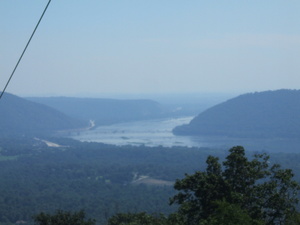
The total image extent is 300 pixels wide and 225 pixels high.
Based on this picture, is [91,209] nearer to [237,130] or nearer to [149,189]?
[149,189]

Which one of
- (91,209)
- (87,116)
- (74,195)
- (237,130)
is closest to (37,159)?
(74,195)

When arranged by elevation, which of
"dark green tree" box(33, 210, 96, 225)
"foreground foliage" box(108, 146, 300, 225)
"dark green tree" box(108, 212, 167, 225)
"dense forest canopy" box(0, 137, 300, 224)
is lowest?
"dense forest canopy" box(0, 137, 300, 224)

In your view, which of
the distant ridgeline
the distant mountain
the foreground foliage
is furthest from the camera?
the distant mountain

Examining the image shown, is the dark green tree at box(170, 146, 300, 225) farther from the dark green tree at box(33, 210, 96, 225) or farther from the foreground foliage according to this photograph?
the dark green tree at box(33, 210, 96, 225)

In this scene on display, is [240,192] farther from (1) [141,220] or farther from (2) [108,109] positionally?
(2) [108,109]

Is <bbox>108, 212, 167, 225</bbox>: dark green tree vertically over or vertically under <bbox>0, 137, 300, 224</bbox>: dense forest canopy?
over

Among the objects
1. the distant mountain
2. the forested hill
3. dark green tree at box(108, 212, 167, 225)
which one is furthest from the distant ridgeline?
dark green tree at box(108, 212, 167, 225)
